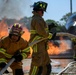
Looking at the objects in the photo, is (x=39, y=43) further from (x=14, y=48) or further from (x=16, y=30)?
(x=16, y=30)

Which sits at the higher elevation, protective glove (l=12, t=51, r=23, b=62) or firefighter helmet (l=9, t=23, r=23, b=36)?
firefighter helmet (l=9, t=23, r=23, b=36)

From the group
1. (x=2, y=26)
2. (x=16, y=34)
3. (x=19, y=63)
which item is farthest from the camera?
(x=2, y=26)

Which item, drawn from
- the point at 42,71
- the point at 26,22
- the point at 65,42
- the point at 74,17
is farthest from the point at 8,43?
the point at 26,22

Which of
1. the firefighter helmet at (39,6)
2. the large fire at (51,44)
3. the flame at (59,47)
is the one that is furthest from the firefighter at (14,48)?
the large fire at (51,44)

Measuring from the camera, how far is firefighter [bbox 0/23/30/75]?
20.0 ft

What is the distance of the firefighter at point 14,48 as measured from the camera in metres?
6.08

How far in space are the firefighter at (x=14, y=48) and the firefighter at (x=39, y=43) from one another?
0.83m

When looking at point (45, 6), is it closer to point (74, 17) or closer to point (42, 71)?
point (42, 71)

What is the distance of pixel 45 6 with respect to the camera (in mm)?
7480

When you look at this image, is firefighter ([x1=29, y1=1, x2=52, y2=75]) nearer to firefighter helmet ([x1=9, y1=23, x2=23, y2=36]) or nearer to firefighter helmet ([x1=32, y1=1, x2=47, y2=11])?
firefighter helmet ([x1=32, y1=1, x2=47, y2=11])

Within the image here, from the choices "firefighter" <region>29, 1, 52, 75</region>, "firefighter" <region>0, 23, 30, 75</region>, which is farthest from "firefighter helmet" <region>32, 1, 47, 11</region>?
"firefighter" <region>0, 23, 30, 75</region>

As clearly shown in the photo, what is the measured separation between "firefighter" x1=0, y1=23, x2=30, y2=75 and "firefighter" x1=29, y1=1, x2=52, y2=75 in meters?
0.83

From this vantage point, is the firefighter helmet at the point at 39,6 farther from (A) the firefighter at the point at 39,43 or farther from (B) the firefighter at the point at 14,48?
(B) the firefighter at the point at 14,48

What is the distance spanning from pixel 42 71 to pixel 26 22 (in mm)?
21165
